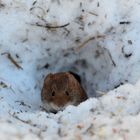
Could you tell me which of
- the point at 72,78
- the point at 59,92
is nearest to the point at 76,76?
the point at 72,78

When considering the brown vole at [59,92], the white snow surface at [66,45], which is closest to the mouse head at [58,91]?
the brown vole at [59,92]

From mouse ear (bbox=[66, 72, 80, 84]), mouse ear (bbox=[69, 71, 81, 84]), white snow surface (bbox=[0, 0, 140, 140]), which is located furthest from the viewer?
mouse ear (bbox=[69, 71, 81, 84])

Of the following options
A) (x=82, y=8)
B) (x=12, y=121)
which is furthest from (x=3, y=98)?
(x=82, y=8)

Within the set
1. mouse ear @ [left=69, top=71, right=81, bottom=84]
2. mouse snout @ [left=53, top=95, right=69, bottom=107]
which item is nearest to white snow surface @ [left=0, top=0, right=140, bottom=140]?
mouse ear @ [left=69, top=71, right=81, bottom=84]

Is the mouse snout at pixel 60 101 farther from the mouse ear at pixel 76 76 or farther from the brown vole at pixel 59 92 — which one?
the mouse ear at pixel 76 76

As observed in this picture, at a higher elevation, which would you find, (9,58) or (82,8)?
(82,8)

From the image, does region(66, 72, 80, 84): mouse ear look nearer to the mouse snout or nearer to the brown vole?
the brown vole

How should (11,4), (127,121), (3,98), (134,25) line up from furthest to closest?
(11,4)
(134,25)
(3,98)
(127,121)

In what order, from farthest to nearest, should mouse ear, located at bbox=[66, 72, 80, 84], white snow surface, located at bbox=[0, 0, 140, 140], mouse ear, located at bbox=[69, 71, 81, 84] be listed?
1. mouse ear, located at bbox=[69, 71, 81, 84]
2. mouse ear, located at bbox=[66, 72, 80, 84]
3. white snow surface, located at bbox=[0, 0, 140, 140]

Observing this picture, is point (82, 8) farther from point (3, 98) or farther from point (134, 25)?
point (3, 98)

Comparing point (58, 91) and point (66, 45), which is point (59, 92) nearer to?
point (58, 91)
